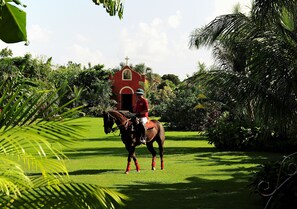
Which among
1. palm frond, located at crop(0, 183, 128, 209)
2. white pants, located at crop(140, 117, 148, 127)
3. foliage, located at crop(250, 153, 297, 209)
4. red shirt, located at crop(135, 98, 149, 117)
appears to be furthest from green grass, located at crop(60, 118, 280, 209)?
palm frond, located at crop(0, 183, 128, 209)

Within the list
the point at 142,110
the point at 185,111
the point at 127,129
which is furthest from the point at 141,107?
the point at 185,111

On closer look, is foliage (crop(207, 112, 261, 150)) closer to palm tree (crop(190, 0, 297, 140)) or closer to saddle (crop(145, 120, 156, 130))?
saddle (crop(145, 120, 156, 130))

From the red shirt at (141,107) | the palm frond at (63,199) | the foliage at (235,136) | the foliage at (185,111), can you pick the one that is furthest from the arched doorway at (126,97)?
the palm frond at (63,199)

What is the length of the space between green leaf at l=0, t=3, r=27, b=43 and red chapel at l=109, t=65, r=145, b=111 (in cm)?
4498

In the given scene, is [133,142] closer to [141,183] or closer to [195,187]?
[141,183]

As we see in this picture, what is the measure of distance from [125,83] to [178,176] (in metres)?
37.6

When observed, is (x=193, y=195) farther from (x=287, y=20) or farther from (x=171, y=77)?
(x=171, y=77)

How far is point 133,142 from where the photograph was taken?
1239 centimetres

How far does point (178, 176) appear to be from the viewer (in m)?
12.0

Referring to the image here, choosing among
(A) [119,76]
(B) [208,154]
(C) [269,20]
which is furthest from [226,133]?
(A) [119,76]

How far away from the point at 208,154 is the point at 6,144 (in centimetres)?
1449

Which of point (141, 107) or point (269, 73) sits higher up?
point (269, 73)

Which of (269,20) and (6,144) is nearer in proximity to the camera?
(6,144)

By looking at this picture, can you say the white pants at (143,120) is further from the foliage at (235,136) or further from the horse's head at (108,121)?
the foliage at (235,136)
